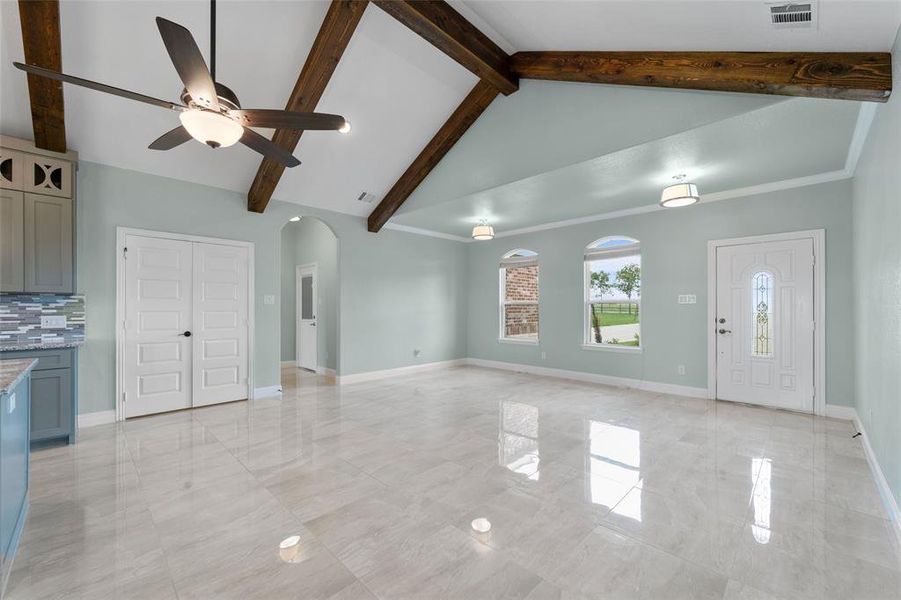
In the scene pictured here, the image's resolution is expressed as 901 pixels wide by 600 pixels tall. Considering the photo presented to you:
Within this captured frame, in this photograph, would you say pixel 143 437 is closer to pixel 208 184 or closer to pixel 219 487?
pixel 219 487

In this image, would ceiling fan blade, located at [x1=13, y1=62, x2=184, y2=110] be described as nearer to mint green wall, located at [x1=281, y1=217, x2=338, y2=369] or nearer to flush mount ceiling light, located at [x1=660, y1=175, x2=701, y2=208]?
mint green wall, located at [x1=281, y1=217, x2=338, y2=369]

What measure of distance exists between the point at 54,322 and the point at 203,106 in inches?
133

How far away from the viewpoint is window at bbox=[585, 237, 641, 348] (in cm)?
595

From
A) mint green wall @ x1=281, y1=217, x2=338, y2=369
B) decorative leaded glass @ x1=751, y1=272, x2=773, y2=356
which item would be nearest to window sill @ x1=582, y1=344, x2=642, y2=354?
decorative leaded glass @ x1=751, y1=272, x2=773, y2=356

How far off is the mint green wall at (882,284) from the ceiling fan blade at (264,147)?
3.92 m

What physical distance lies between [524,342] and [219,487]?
5509mm

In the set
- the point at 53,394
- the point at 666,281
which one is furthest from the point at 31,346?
the point at 666,281

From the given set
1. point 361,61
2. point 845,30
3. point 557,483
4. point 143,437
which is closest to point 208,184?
point 361,61

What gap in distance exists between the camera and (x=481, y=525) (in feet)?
7.29

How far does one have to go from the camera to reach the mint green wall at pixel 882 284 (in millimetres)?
2232

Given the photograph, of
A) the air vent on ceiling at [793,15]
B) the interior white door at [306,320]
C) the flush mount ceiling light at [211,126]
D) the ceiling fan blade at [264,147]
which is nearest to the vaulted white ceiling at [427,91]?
the air vent on ceiling at [793,15]

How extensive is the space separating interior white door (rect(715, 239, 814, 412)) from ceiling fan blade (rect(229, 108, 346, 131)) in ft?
16.8

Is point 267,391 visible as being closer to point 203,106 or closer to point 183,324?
point 183,324

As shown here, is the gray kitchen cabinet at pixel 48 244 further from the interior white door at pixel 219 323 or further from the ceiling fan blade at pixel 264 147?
the ceiling fan blade at pixel 264 147
